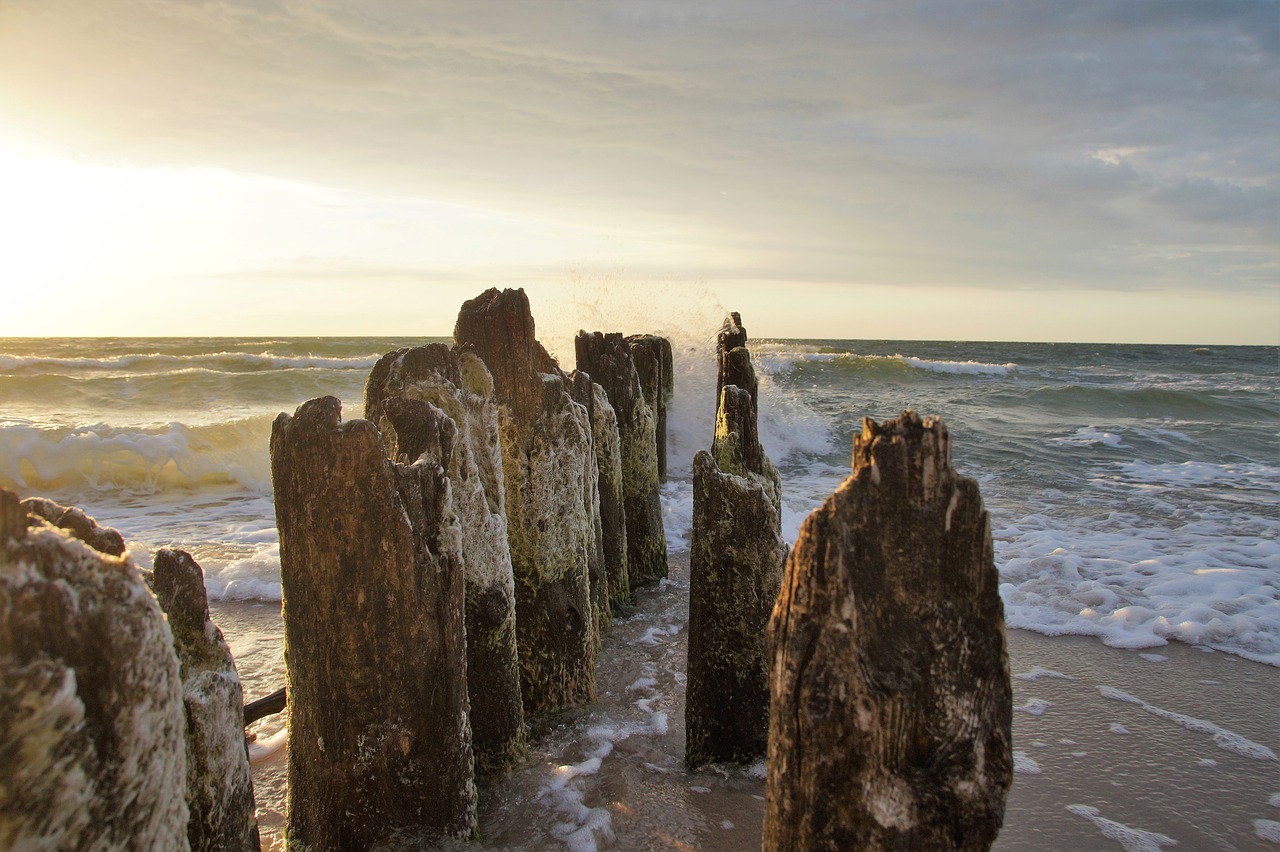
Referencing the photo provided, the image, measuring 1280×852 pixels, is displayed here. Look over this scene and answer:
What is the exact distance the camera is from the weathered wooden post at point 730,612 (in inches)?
145

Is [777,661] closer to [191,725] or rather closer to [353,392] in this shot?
[191,725]

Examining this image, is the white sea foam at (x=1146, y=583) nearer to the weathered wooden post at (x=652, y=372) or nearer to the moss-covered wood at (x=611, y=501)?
the moss-covered wood at (x=611, y=501)

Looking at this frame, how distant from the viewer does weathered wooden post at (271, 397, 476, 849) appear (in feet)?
8.66

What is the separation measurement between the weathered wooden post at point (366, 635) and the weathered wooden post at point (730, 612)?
1.23 m

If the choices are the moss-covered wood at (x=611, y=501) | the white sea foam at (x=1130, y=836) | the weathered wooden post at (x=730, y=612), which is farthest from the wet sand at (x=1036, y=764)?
the moss-covered wood at (x=611, y=501)

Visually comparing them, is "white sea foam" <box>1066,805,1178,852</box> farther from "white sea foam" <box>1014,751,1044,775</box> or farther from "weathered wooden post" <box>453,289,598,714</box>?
"weathered wooden post" <box>453,289,598,714</box>

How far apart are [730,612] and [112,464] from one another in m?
11.1

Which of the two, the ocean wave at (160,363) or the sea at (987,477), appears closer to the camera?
the sea at (987,477)

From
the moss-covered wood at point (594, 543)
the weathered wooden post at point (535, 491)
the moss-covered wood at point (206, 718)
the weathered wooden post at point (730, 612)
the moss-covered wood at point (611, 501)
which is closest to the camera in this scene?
the moss-covered wood at point (206, 718)

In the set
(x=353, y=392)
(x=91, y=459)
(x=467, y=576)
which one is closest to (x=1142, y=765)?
(x=467, y=576)

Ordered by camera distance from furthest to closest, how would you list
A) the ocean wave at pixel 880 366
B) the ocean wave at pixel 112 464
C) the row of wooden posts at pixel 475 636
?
the ocean wave at pixel 880 366 < the ocean wave at pixel 112 464 < the row of wooden posts at pixel 475 636

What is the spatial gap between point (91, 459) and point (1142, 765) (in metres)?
12.6

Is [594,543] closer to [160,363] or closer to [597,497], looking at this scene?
[597,497]

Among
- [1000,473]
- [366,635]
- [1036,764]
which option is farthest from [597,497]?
[1000,473]
